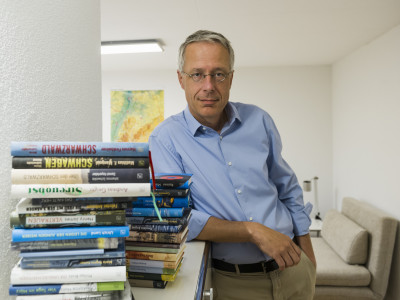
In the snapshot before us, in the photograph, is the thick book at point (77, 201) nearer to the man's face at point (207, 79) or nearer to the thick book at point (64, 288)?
the thick book at point (64, 288)

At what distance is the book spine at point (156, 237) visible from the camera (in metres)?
0.79

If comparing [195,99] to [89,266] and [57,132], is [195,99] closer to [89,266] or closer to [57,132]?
[57,132]

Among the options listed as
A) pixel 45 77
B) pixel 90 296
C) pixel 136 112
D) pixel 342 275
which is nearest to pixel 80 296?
pixel 90 296

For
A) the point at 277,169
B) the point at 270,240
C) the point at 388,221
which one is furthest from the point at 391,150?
the point at 270,240

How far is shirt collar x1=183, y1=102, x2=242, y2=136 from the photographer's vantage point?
1.36 meters

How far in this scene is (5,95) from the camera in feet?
2.15

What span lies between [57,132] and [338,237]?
3473 millimetres

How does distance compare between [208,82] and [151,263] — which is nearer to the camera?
[151,263]

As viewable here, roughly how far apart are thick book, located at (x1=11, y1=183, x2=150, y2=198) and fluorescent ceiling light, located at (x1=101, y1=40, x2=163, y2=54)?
315 cm

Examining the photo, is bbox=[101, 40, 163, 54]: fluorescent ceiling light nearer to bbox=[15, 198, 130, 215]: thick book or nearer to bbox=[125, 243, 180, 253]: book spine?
bbox=[125, 243, 180, 253]: book spine

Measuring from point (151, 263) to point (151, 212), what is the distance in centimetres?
12

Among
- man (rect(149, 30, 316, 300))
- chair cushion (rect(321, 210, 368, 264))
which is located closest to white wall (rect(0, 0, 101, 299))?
man (rect(149, 30, 316, 300))

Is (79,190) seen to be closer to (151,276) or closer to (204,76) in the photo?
(151,276)

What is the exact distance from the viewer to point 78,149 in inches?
23.3
